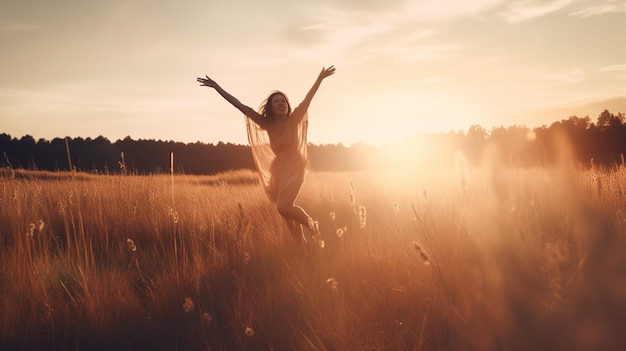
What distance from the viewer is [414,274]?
285 cm

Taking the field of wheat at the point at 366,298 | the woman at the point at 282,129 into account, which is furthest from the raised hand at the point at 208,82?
the field of wheat at the point at 366,298

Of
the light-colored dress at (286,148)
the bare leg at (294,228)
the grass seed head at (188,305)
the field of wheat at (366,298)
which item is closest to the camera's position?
the grass seed head at (188,305)

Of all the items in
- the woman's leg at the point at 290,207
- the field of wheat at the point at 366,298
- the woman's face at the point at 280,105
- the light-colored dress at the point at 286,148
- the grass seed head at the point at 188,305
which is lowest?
the field of wheat at the point at 366,298

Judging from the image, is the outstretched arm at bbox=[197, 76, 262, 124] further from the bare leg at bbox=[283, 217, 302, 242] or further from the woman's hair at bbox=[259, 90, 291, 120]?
the bare leg at bbox=[283, 217, 302, 242]

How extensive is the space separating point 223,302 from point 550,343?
6.07 feet

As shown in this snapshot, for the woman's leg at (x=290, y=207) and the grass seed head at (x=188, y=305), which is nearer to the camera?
the grass seed head at (x=188, y=305)

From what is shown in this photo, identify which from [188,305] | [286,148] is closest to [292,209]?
[286,148]

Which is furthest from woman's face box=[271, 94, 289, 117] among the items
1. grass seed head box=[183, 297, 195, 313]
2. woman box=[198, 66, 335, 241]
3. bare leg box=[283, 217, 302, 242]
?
grass seed head box=[183, 297, 195, 313]

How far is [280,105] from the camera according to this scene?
16.5 ft

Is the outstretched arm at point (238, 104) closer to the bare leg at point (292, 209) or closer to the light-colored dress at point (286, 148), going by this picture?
the light-colored dress at point (286, 148)

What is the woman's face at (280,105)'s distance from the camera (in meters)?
5.02

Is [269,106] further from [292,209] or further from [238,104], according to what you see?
[292,209]

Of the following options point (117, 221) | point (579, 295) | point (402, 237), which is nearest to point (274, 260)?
point (402, 237)

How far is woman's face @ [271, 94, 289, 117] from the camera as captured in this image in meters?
5.02
